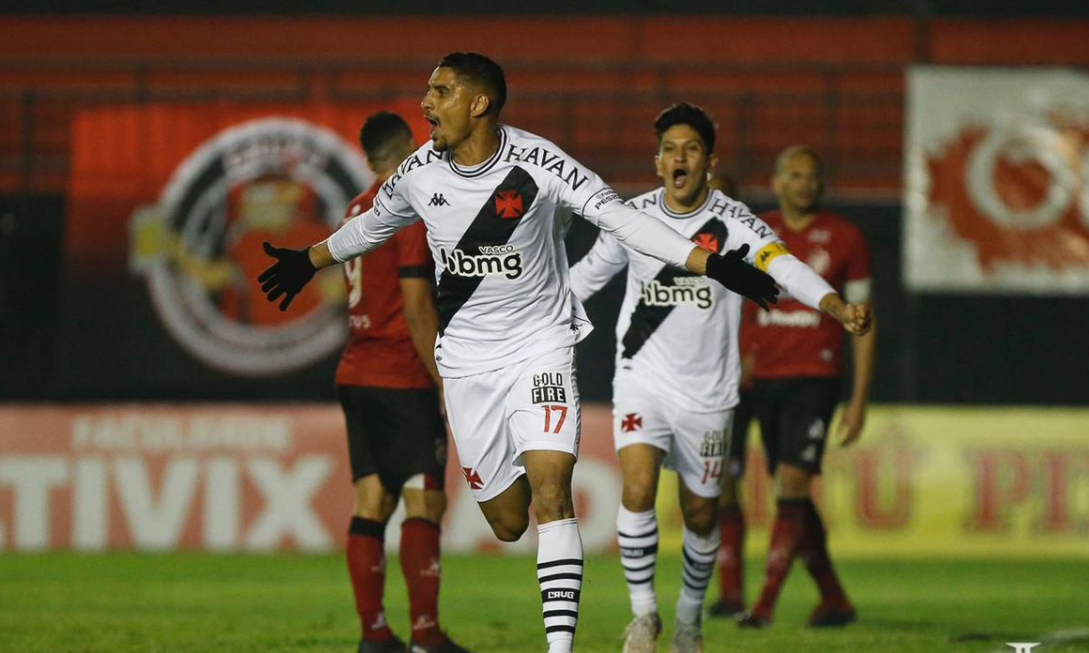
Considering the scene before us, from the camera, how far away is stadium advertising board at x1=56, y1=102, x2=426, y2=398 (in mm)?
13883

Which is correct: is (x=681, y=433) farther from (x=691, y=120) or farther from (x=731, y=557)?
(x=731, y=557)

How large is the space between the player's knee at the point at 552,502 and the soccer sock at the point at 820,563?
3.17 metres

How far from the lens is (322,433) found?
44.5ft

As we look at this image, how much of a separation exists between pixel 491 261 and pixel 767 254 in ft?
3.92

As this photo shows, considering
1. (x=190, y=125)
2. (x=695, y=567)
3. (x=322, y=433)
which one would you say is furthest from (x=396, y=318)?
(x=190, y=125)

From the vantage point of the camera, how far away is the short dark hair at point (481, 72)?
651cm

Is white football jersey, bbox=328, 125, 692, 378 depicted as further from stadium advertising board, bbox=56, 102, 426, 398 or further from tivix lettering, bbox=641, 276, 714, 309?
stadium advertising board, bbox=56, 102, 426, 398

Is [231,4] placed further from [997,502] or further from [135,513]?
[997,502]

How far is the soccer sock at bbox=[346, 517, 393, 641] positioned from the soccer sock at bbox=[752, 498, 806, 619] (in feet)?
7.44

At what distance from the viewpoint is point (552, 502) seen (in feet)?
20.7

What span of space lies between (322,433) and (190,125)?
289 centimetres

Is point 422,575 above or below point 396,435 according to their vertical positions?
below

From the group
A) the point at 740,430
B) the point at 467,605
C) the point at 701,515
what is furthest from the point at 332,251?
the point at 467,605

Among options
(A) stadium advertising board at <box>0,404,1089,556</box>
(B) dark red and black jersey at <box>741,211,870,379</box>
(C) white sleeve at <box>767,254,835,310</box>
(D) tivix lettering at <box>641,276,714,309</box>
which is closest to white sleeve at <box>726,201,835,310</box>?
(C) white sleeve at <box>767,254,835,310</box>
